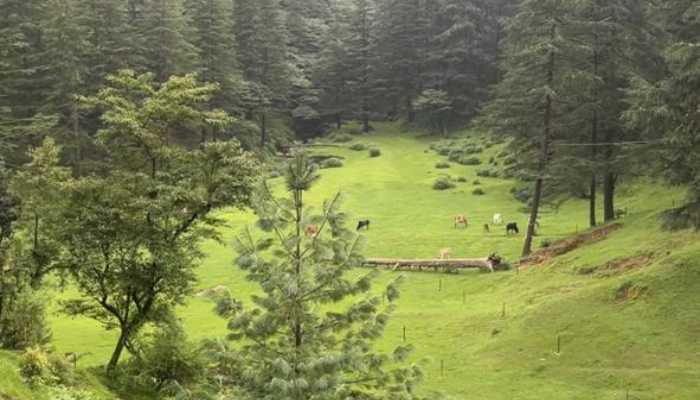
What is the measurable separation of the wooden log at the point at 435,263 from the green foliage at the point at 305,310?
938 inches

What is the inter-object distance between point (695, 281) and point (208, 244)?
2716 centimetres

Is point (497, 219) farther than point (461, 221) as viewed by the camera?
No

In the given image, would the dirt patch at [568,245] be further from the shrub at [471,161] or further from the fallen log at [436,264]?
the shrub at [471,161]

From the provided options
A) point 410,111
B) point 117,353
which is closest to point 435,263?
point 117,353

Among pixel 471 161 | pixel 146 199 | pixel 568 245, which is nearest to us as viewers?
pixel 146 199

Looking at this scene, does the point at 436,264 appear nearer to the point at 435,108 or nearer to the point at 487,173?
the point at 487,173

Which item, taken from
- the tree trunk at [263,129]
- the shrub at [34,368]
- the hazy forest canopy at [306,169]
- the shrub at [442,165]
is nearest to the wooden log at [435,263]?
the hazy forest canopy at [306,169]

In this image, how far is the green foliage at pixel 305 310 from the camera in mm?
10195

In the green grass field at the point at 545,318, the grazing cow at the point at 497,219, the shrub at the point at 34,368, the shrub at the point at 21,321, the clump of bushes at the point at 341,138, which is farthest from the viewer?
the clump of bushes at the point at 341,138

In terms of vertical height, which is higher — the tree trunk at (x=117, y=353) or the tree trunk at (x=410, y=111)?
the tree trunk at (x=410, y=111)

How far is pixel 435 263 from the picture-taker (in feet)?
118

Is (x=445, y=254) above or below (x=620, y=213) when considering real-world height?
below

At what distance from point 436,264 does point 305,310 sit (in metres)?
25.6

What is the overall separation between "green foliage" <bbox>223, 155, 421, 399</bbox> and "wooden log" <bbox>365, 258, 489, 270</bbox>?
938 inches
